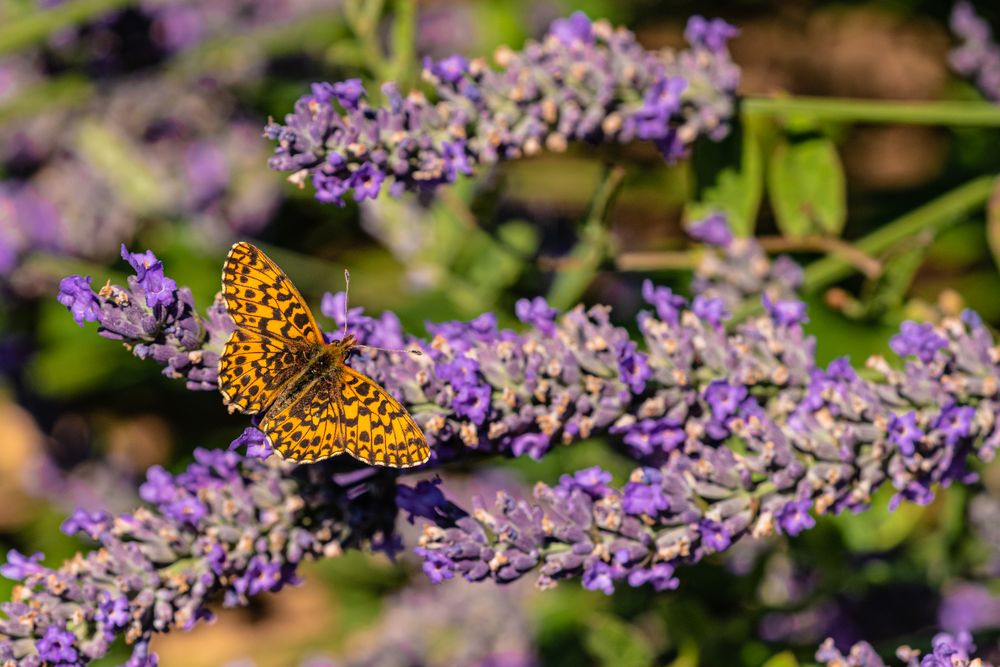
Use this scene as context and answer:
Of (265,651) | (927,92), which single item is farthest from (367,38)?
(927,92)

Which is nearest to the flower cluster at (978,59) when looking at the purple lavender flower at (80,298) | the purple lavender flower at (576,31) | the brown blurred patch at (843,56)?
the purple lavender flower at (576,31)

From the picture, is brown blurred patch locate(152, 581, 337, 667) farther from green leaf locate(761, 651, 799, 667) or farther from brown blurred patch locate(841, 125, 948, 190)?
brown blurred patch locate(841, 125, 948, 190)

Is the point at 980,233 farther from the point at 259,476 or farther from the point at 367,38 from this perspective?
the point at 259,476

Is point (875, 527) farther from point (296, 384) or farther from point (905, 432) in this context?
point (296, 384)

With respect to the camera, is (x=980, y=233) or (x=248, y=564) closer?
(x=248, y=564)

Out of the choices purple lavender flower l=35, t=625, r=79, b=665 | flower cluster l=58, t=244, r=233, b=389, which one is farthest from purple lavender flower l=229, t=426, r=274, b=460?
purple lavender flower l=35, t=625, r=79, b=665

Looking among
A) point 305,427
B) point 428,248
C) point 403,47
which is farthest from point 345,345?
point 428,248
